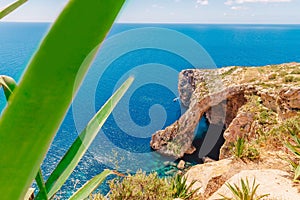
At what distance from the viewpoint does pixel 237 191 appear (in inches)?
173

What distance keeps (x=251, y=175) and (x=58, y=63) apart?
513 centimetres

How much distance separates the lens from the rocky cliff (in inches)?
445

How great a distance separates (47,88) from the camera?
18cm

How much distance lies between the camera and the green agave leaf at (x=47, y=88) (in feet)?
0.56

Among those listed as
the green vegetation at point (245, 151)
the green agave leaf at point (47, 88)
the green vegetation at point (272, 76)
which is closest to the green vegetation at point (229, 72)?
the green vegetation at point (272, 76)

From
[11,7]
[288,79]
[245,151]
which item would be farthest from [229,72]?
[11,7]

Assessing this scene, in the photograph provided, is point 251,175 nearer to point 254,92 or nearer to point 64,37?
point 64,37

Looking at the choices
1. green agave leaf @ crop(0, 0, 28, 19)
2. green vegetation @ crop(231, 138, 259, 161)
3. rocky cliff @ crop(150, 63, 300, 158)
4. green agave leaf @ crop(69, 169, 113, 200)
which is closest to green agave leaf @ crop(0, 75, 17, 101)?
green agave leaf @ crop(0, 0, 28, 19)

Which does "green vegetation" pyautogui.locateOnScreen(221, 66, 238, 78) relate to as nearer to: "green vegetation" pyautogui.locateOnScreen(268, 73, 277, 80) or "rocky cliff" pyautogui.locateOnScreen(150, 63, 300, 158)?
"rocky cliff" pyautogui.locateOnScreen(150, 63, 300, 158)

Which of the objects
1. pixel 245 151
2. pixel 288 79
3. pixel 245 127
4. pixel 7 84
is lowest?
pixel 245 127

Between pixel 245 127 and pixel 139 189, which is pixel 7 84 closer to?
pixel 139 189

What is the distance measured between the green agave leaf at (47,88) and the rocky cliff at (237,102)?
Result: 983 cm

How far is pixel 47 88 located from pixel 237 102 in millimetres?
17952

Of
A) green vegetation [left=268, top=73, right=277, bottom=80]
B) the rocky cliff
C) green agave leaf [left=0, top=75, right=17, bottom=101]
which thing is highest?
green agave leaf [left=0, top=75, right=17, bottom=101]
